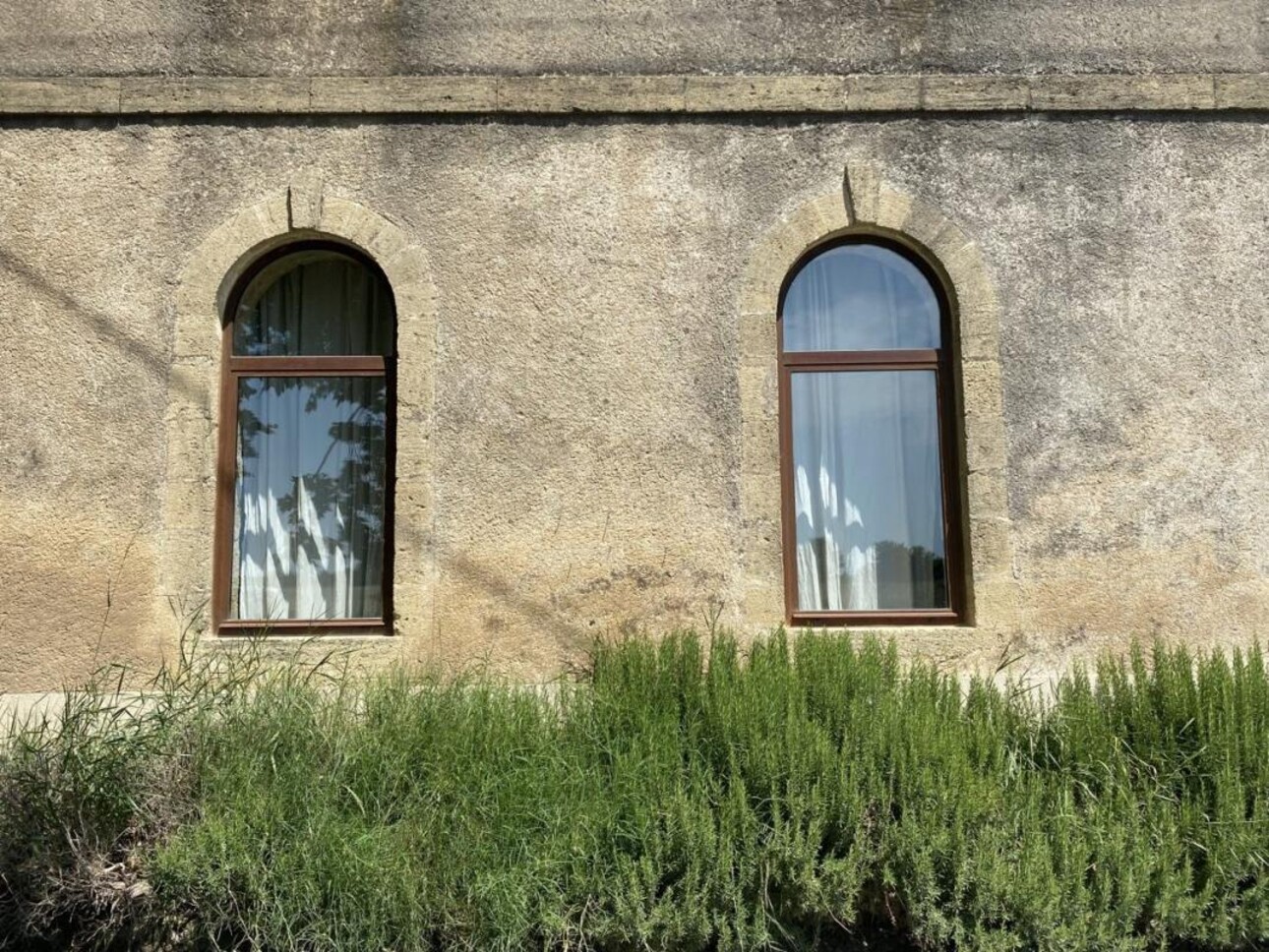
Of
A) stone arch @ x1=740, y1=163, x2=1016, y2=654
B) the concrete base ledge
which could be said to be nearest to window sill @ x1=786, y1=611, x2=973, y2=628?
stone arch @ x1=740, y1=163, x2=1016, y2=654

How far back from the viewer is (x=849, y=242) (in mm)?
5676

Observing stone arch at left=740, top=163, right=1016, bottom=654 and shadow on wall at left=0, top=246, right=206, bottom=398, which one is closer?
stone arch at left=740, top=163, right=1016, bottom=654

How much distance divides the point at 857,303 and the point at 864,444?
709 millimetres

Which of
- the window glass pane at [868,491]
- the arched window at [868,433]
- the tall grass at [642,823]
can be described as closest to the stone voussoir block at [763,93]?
the arched window at [868,433]

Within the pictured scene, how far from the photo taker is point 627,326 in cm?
541

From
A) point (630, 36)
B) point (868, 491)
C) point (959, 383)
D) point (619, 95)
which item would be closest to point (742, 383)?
point (868, 491)

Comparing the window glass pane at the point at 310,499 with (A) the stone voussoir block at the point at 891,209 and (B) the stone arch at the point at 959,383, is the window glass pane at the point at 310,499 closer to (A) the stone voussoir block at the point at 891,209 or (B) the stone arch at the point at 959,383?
(B) the stone arch at the point at 959,383

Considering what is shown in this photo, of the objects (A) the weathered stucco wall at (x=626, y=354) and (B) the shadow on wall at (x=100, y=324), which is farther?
(B) the shadow on wall at (x=100, y=324)

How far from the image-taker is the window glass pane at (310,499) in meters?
5.53

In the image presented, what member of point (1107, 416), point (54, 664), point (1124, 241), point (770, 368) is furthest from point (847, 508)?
point (54, 664)

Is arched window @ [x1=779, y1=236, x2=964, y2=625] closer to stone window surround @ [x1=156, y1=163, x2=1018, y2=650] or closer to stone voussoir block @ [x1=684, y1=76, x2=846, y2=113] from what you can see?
stone window surround @ [x1=156, y1=163, x2=1018, y2=650]

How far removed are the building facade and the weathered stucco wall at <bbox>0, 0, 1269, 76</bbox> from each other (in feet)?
0.06

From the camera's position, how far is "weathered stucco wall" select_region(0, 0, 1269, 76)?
5.61 metres

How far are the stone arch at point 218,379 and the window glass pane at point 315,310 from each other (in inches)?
6.9
